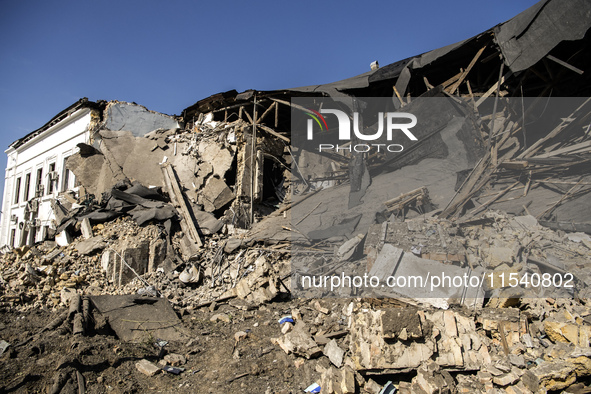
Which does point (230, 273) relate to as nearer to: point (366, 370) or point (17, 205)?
point (366, 370)

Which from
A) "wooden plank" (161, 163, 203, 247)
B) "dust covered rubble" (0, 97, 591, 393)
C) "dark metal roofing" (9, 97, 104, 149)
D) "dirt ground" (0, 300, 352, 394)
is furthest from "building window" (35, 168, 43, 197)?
"dirt ground" (0, 300, 352, 394)

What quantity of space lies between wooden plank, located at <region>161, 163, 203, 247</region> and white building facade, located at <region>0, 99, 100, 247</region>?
5.29 metres

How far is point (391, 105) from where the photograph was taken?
1055cm

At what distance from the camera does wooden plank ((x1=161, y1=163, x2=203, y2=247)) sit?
9124 millimetres

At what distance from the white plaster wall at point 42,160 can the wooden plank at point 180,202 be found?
539 cm

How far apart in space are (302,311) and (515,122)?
Result: 6.84m

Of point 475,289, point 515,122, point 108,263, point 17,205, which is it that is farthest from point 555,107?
point 17,205

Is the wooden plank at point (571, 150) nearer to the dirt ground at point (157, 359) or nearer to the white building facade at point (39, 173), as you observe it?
the dirt ground at point (157, 359)

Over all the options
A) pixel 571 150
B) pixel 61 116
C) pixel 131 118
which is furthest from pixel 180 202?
pixel 61 116

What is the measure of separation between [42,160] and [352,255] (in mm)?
18188

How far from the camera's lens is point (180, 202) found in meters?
10.4

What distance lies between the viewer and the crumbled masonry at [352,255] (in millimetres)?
4301

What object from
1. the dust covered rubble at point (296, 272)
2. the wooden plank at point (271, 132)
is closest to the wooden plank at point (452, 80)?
the dust covered rubble at point (296, 272)

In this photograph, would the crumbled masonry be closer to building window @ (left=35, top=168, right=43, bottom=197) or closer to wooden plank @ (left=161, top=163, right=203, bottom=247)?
wooden plank @ (left=161, top=163, right=203, bottom=247)
